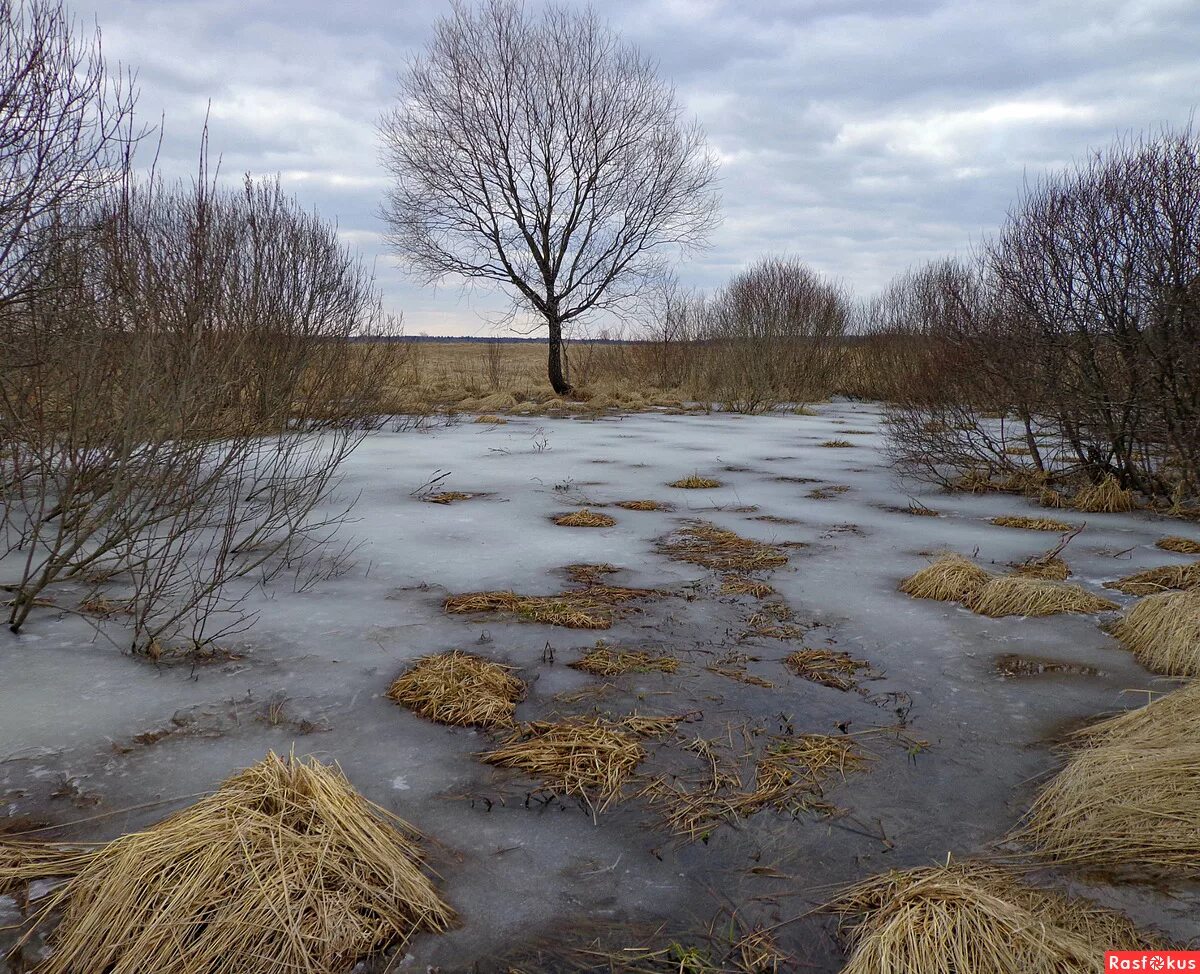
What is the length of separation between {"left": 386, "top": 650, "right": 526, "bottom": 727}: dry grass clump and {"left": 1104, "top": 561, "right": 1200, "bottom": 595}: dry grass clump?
3.73 m

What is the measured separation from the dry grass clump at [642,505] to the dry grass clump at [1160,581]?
3413 mm

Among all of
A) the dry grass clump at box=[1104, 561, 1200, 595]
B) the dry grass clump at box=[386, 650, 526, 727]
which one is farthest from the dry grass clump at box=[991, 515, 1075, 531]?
the dry grass clump at box=[386, 650, 526, 727]

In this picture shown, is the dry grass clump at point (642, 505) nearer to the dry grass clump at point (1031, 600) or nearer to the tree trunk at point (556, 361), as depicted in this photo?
the dry grass clump at point (1031, 600)

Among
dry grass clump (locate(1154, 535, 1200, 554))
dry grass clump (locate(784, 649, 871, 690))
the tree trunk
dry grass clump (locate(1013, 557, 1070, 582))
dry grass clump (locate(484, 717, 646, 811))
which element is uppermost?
the tree trunk

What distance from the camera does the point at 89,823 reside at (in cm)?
216

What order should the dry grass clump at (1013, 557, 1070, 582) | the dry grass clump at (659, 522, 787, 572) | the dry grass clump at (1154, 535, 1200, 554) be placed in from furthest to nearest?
the dry grass clump at (1154, 535, 1200, 554)
the dry grass clump at (659, 522, 787, 572)
the dry grass clump at (1013, 557, 1070, 582)

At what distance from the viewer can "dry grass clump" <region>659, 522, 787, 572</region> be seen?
16.6ft

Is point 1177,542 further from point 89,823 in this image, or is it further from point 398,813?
point 89,823

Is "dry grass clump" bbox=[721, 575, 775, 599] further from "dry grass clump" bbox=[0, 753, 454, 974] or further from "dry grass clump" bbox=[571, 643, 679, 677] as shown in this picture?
"dry grass clump" bbox=[0, 753, 454, 974]

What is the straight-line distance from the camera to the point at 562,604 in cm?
413

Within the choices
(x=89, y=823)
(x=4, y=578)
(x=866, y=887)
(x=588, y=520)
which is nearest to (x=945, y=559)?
(x=588, y=520)

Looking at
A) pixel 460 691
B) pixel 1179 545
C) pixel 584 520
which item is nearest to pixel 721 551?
pixel 584 520

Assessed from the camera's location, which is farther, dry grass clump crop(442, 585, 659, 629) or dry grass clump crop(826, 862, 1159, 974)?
dry grass clump crop(442, 585, 659, 629)

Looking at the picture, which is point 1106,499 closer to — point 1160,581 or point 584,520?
point 1160,581
